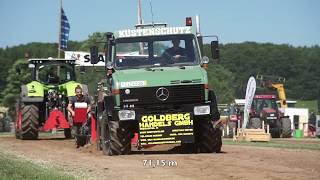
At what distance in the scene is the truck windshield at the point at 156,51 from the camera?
52.7ft

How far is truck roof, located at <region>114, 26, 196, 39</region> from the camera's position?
16.5 meters

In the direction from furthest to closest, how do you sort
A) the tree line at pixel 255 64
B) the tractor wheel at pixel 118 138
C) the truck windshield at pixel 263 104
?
the tree line at pixel 255 64 → the truck windshield at pixel 263 104 → the tractor wheel at pixel 118 138

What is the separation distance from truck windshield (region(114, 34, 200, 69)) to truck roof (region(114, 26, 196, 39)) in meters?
0.10

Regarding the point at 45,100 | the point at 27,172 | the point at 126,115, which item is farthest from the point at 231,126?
the point at 27,172

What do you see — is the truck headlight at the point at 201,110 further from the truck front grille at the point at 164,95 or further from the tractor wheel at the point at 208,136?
the tractor wheel at the point at 208,136

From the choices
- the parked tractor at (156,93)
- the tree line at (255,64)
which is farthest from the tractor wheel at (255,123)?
the tree line at (255,64)

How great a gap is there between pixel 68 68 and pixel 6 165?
47.4ft

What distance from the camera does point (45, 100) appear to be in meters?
25.7

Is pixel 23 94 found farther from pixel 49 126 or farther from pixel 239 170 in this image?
pixel 239 170

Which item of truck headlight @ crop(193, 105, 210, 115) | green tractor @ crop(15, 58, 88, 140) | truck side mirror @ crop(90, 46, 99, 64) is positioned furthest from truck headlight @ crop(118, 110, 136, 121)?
green tractor @ crop(15, 58, 88, 140)

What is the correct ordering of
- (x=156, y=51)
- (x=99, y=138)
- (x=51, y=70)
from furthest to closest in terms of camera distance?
(x=51, y=70)
(x=99, y=138)
(x=156, y=51)

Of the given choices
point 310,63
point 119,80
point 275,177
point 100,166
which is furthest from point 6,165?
point 310,63

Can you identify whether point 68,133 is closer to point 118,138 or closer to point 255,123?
point 118,138

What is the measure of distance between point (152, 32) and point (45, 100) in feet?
33.1
